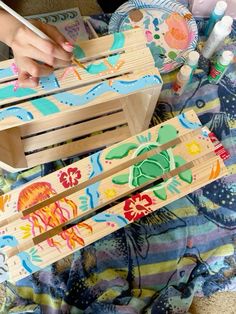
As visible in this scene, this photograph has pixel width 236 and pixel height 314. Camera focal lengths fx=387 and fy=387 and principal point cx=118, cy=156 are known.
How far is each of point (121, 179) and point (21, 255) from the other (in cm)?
20

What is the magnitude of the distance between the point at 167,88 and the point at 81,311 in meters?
0.51

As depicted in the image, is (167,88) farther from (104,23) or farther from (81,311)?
(81,311)

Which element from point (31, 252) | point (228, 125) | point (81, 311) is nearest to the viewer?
point (31, 252)

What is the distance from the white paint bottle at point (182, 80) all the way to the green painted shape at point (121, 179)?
29cm

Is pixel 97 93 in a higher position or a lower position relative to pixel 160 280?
higher

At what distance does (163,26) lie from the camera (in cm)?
91

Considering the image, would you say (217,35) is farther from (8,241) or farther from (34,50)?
(8,241)

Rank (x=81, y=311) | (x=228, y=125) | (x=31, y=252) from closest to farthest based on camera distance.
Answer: (x=31, y=252)
(x=81, y=311)
(x=228, y=125)

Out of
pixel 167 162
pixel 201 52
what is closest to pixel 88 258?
pixel 167 162

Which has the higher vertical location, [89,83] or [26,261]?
[89,83]

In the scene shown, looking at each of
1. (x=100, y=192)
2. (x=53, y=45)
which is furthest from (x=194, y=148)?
(x=53, y=45)

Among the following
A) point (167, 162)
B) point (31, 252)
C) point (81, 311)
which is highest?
point (167, 162)

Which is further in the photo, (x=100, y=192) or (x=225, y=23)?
(x=225, y=23)

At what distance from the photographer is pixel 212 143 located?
68 centimetres
